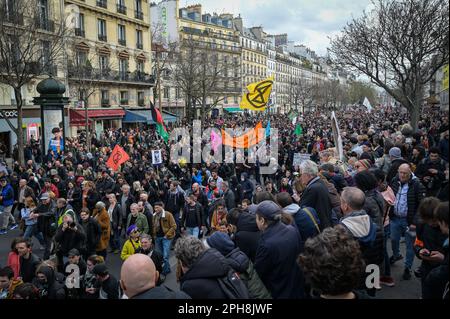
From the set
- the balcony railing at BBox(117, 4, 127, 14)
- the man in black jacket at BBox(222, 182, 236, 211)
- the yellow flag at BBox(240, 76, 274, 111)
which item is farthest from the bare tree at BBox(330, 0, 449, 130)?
the balcony railing at BBox(117, 4, 127, 14)

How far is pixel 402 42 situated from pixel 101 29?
91.2 feet

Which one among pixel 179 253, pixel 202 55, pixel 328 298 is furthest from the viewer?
pixel 202 55

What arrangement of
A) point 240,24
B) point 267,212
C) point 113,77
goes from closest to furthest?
1. point 267,212
2. point 113,77
3. point 240,24

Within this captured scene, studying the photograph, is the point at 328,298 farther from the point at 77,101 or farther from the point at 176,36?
the point at 176,36

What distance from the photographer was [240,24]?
270 ft

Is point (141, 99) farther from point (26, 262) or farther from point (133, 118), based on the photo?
point (26, 262)

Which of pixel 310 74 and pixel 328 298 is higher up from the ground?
pixel 310 74

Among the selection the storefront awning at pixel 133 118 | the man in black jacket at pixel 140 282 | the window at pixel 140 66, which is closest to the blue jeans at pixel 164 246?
the man in black jacket at pixel 140 282

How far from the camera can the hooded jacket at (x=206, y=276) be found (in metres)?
3.03

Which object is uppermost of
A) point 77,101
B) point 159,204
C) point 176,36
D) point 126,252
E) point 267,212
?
point 176,36

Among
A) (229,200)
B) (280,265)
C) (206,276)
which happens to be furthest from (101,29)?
(206,276)

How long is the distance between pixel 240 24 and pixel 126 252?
264 feet

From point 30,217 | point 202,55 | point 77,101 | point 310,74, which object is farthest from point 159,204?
point 310,74

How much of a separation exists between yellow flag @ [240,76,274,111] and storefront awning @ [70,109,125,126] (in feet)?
67.8
